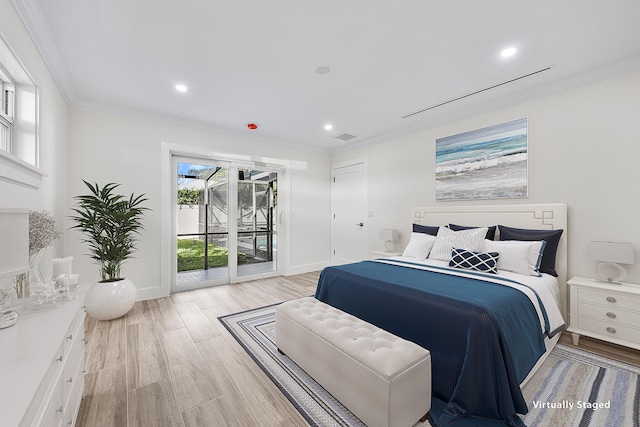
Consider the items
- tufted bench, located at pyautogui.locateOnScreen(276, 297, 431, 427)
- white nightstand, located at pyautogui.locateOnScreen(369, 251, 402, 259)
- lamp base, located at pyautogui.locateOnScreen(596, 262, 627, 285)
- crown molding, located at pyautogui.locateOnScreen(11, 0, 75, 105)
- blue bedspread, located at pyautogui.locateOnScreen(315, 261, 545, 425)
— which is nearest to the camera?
tufted bench, located at pyautogui.locateOnScreen(276, 297, 431, 427)

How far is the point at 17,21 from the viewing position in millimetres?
1829

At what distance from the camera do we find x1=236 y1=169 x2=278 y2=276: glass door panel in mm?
4746

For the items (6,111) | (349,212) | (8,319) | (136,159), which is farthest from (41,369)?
(349,212)

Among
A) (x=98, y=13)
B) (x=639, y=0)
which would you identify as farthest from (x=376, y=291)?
(x=98, y=13)

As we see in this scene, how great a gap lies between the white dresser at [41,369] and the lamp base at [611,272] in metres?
3.88

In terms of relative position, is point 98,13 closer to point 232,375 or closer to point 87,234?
point 87,234

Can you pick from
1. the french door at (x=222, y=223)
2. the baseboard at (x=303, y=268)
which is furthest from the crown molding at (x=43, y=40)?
the baseboard at (x=303, y=268)

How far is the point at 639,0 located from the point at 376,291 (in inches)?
106

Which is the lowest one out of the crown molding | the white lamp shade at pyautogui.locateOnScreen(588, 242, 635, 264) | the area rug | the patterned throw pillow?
the area rug

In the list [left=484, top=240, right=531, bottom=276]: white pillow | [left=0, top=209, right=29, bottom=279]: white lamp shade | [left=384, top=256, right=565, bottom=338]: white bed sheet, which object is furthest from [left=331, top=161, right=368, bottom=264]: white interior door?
[left=0, top=209, right=29, bottom=279]: white lamp shade

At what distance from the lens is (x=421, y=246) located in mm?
3404

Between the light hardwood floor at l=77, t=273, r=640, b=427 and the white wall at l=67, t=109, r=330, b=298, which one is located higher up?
the white wall at l=67, t=109, r=330, b=298

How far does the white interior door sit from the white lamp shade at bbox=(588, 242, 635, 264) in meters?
3.08

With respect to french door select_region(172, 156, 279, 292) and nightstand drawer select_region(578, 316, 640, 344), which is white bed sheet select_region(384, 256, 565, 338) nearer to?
nightstand drawer select_region(578, 316, 640, 344)
